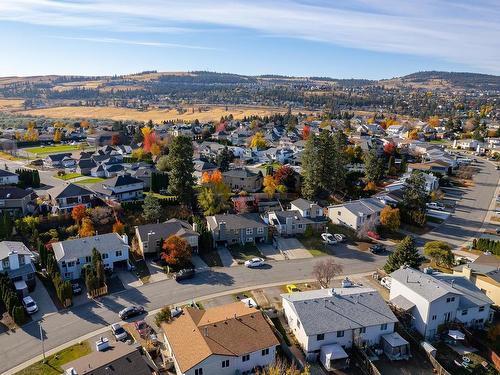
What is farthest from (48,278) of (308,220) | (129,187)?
(308,220)

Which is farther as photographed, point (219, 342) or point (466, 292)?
point (466, 292)

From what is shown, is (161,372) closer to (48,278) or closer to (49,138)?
(48,278)

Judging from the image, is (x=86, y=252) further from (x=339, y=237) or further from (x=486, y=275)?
(x=486, y=275)

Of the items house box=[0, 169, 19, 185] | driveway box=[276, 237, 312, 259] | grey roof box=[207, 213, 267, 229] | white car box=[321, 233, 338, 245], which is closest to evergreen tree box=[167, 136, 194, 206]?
grey roof box=[207, 213, 267, 229]

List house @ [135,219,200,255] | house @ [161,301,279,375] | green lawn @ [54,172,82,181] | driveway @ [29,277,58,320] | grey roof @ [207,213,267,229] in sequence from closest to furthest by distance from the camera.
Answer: house @ [161,301,279,375]
driveway @ [29,277,58,320]
house @ [135,219,200,255]
grey roof @ [207,213,267,229]
green lawn @ [54,172,82,181]

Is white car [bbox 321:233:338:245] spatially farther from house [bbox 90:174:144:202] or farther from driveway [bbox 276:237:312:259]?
house [bbox 90:174:144:202]

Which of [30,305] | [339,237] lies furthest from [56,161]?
[339,237]

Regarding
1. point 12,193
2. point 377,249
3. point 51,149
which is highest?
point 12,193
